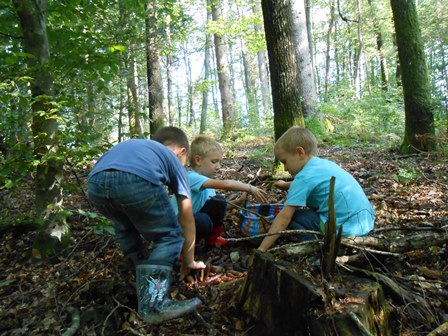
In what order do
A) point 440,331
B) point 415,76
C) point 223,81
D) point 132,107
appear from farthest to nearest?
point 223,81 → point 132,107 → point 415,76 → point 440,331

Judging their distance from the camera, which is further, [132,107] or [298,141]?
[132,107]

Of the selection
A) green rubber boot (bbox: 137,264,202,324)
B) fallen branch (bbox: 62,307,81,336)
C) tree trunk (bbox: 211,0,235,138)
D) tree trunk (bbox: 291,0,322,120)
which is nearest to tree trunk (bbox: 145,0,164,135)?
tree trunk (bbox: 211,0,235,138)

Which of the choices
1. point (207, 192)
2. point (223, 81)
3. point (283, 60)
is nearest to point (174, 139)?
point (207, 192)

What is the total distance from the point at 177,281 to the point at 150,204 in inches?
33.3

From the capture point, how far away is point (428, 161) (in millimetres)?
5293

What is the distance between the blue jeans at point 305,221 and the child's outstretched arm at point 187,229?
33.5 inches

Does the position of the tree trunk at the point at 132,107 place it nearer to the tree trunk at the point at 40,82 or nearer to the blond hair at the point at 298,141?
the tree trunk at the point at 40,82

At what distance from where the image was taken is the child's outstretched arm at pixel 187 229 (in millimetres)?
2471

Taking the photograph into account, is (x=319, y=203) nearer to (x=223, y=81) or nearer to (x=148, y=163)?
(x=148, y=163)

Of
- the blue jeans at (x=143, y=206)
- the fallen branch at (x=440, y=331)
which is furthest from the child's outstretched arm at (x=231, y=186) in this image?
the fallen branch at (x=440, y=331)

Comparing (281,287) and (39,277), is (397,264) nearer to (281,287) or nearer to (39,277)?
(281,287)

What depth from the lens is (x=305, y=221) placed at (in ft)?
8.93

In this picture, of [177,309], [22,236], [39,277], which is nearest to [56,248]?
[39,277]

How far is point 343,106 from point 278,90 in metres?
6.77
